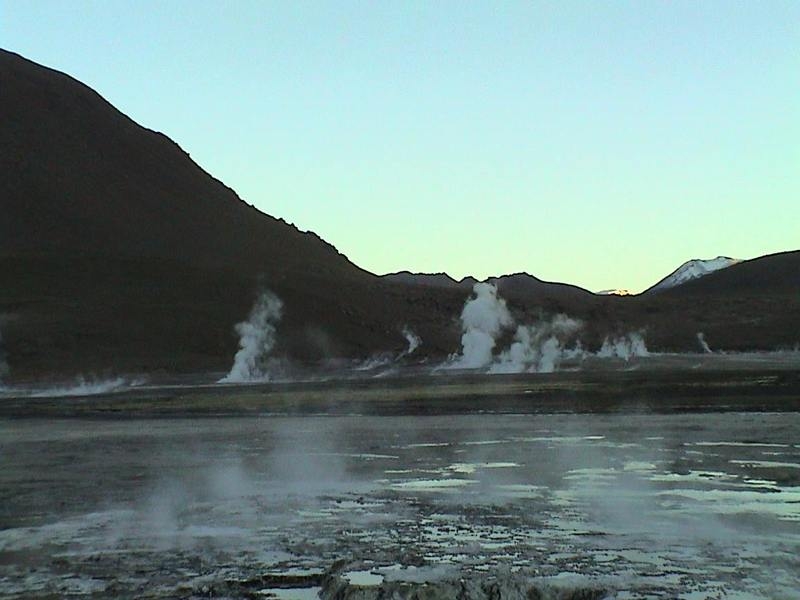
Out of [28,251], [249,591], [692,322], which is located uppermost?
[28,251]

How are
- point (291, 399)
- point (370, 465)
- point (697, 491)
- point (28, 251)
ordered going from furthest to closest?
point (28, 251) < point (291, 399) < point (370, 465) < point (697, 491)

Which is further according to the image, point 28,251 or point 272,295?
point 28,251

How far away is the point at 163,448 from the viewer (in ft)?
111

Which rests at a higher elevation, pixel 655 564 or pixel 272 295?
pixel 272 295

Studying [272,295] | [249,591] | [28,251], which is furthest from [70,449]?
[28,251]

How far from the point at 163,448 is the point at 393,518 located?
1587 cm

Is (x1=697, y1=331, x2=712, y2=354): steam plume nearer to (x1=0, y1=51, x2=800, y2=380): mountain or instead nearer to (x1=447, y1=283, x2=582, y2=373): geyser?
(x1=0, y1=51, x2=800, y2=380): mountain

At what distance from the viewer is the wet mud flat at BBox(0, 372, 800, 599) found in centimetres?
1454

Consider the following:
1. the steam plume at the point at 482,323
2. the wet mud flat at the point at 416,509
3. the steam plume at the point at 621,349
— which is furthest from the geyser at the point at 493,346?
the wet mud flat at the point at 416,509

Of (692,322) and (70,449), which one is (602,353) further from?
(70,449)

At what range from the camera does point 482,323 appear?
11112 centimetres

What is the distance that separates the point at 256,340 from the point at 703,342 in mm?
45677

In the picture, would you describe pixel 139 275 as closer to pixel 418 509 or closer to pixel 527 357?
pixel 527 357

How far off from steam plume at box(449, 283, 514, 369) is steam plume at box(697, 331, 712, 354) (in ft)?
61.9
